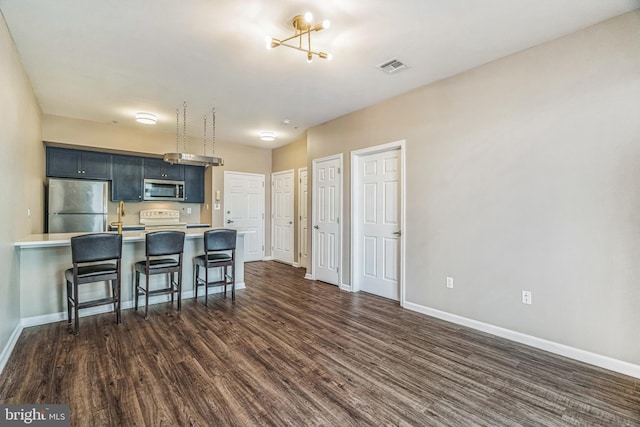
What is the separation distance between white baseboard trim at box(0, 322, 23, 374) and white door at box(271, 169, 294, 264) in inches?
178

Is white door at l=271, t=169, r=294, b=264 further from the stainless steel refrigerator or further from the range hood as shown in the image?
the stainless steel refrigerator

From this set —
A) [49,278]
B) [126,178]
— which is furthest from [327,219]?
[126,178]

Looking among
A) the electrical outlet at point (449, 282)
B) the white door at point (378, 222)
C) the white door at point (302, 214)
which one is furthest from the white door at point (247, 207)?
the electrical outlet at point (449, 282)

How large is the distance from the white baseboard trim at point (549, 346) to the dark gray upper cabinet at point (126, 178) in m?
5.63

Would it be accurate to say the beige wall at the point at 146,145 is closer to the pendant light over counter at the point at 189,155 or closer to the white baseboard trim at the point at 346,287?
the pendant light over counter at the point at 189,155

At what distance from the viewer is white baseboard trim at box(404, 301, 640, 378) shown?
2.36m

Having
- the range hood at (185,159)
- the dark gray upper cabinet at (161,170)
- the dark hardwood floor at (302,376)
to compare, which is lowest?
the dark hardwood floor at (302,376)

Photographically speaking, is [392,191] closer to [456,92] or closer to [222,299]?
[456,92]

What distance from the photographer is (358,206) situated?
15.3 ft

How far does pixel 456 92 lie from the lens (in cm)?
337

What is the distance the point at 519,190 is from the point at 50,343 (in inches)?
183

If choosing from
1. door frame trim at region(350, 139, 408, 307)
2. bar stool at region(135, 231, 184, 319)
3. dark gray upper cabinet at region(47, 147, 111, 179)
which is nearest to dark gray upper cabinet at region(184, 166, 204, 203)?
dark gray upper cabinet at region(47, 147, 111, 179)

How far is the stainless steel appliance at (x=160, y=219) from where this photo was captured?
6012 millimetres

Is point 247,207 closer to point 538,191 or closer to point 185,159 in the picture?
point 185,159
